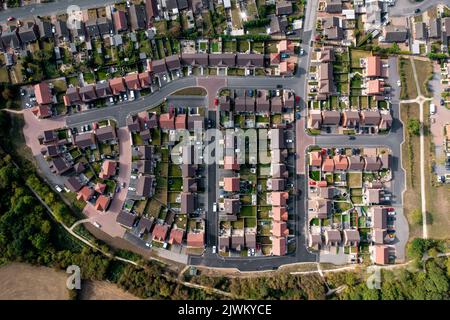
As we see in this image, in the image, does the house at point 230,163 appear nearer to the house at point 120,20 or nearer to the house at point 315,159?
the house at point 315,159

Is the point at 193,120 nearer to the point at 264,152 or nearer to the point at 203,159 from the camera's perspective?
the point at 203,159

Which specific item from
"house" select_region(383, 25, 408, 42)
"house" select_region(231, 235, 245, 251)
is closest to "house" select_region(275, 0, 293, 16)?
"house" select_region(383, 25, 408, 42)

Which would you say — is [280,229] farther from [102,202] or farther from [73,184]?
[73,184]

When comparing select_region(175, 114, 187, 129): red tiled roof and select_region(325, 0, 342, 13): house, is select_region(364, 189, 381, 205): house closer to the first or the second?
select_region(325, 0, 342, 13): house

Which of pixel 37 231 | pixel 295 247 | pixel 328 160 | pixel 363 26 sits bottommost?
pixel 295 247

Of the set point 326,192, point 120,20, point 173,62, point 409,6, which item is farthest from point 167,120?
point 409,6

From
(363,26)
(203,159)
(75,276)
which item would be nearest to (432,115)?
(363,26)
